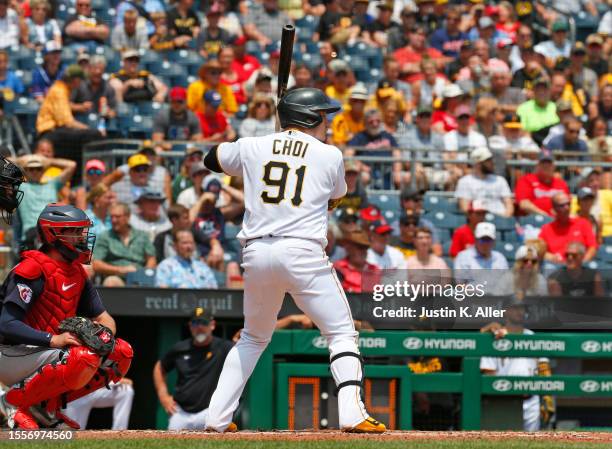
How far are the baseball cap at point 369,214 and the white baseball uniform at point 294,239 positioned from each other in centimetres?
515

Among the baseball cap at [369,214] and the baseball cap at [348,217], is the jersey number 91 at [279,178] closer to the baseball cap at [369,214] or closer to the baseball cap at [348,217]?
the baseball cap at [348,217]

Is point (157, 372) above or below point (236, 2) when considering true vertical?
below

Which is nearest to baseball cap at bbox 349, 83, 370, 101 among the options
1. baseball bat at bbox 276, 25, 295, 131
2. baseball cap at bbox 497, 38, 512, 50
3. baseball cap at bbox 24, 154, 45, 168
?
baseball cap at bbox 497, 38, 512, 50

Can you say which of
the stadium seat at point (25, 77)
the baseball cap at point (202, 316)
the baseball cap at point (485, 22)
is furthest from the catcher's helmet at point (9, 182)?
the baseball cap at point (485, 22)

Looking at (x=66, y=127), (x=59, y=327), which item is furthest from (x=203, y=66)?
(x=59, y=327)

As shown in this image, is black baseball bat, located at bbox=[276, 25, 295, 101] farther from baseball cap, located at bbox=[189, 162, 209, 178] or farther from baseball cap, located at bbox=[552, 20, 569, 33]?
baseball cap, located at bbox=[552, 20, 569, 33]

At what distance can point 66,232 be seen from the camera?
6.66 m

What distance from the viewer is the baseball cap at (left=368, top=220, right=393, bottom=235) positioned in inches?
454

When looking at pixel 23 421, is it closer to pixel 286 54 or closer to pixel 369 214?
pixel 286 54

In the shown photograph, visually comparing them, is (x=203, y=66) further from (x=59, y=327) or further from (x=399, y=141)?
(x=59, y=327)

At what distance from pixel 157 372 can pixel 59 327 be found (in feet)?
13.0

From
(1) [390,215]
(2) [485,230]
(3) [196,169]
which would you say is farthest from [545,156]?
(3) [196,169]

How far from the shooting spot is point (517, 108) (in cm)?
1450

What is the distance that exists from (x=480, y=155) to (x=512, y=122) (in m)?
1.23
